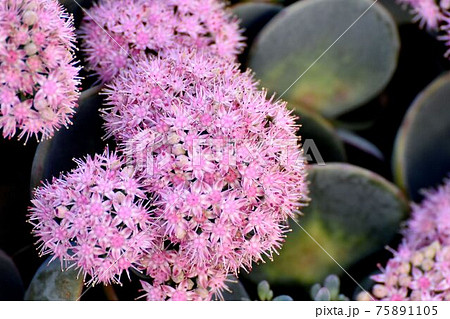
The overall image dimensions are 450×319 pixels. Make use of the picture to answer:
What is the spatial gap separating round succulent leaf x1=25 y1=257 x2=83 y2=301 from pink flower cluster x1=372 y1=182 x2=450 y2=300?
50 centimetres

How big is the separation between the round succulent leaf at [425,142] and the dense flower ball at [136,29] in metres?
0.43

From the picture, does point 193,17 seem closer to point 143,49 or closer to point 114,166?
point 143,49

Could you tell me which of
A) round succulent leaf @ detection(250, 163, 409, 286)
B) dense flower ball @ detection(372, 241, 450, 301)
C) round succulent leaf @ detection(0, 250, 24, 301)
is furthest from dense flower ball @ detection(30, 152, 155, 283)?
dense flower ball @ detection(372, 241, 450, 301)

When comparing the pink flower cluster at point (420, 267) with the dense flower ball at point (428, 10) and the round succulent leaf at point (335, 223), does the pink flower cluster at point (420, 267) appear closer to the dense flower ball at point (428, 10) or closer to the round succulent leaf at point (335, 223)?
the round succulent leaf at point (335, 223)

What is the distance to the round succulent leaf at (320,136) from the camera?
3.39ft

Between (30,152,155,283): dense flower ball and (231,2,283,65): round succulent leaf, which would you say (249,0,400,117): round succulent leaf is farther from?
(30,152,155,283): dense flower ball

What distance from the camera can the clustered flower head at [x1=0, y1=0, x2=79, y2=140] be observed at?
0.74m

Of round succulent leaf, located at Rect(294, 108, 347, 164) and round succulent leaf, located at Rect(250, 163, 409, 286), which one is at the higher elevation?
round succulent leaf, located at Rect(294, 108, 347, 164)

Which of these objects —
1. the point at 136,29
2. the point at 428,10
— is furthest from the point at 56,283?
the point at 428,10

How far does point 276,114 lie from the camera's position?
2.80ft

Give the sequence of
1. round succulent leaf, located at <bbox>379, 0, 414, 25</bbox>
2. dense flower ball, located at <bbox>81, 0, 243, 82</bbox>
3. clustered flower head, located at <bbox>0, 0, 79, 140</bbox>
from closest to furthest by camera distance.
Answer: clustered flower head, located at <bbox>0, 0, 79, 140</bbox>
dense flower ball, located at <bbox>81, 0, 243, 82</bbox>
round succulent leaf, located at <bbox>379, 0, 414, 25</bbox>

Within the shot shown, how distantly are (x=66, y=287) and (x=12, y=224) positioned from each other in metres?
0.17
